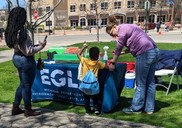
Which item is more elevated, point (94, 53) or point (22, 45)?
point (22, 45)

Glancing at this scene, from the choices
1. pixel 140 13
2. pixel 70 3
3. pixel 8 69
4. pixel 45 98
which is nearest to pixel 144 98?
pixel 45 98

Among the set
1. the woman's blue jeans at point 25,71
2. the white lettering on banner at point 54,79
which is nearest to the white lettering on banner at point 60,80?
the white lettering on banner at point 54,79

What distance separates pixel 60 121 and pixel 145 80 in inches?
62.5

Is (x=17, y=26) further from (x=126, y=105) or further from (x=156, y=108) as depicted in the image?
(x=156, y=108)

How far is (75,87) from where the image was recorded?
6.46 metres

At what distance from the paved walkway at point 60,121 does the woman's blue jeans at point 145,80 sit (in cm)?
65

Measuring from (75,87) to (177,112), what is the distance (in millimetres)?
1916

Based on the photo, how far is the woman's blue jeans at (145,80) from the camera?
5.68 meters

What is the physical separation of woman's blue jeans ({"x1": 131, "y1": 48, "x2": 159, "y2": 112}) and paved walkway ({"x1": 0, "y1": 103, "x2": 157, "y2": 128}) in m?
0.65

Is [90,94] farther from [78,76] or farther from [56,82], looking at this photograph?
[56,82]

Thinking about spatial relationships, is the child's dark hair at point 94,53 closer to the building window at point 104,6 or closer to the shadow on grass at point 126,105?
the shadow on grass at point 126,105

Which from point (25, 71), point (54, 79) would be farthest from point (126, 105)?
point (25, 71)

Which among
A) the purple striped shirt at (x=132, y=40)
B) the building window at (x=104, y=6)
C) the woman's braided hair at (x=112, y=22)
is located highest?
the building window at (x=104, y=6)

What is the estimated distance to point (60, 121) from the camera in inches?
219
